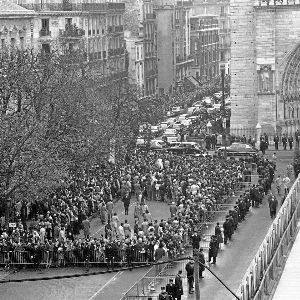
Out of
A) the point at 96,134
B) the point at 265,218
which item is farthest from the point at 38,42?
the point at 265,218

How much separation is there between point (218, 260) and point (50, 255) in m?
5.96

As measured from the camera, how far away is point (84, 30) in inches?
3765

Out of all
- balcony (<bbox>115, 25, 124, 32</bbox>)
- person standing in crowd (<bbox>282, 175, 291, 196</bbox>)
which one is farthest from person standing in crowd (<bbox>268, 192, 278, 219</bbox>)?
balcony (<bbox>115, 25, 124, 32</bbox>)

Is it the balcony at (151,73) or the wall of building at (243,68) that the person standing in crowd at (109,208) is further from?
the balcony at (151,73)

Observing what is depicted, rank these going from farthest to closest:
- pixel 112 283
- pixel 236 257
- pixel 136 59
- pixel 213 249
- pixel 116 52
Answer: pixel 136 59, pixel 116 52, pixel 236 257, pixel 213 249, pixel 112 283

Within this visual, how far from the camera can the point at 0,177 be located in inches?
1922

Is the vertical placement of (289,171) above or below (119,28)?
below

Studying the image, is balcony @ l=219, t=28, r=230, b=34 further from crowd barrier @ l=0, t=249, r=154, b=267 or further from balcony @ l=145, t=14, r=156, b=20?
crowd barrier @ l=0, t=249, r=154, b=267

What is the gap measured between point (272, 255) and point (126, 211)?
15.2 meters

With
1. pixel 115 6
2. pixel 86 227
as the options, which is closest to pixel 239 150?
pixel 86 227

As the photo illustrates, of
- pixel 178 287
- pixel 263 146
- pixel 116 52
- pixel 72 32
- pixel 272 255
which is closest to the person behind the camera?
pixel 178 287

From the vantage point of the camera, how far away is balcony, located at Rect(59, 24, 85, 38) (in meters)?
89.2

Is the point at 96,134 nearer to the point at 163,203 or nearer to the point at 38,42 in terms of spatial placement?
the point at 163,203

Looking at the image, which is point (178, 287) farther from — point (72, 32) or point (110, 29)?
point (110, 29)
